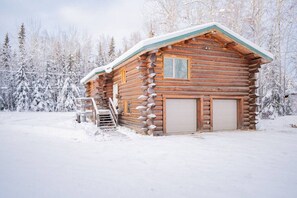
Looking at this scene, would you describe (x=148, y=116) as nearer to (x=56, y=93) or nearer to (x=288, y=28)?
(x=288, y=28)

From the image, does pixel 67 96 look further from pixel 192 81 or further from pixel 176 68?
pixel 192 81

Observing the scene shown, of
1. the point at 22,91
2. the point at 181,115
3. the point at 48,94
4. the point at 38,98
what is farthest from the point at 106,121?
the point at 22,91

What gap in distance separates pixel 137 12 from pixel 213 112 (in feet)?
55.4

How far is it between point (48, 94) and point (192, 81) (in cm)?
3292

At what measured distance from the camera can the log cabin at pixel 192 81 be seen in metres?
11.6

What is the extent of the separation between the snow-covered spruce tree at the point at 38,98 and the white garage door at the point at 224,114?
32737 millimetres

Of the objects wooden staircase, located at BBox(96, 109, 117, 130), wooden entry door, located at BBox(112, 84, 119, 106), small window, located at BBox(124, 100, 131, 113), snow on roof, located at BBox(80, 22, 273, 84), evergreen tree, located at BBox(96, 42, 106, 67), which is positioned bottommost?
wooden staircase, located at BBox(96, 109, 117, 130)

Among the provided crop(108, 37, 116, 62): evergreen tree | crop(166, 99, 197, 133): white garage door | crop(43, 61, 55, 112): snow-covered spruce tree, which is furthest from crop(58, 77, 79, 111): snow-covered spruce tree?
crop(166, 99, 197, 133): white garage door

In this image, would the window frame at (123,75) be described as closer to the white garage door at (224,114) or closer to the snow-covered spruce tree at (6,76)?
the white garage door at (224,114)

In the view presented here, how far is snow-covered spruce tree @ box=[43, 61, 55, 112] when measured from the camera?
38.4m

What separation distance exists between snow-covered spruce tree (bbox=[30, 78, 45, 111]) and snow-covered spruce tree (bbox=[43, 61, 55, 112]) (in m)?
0.63

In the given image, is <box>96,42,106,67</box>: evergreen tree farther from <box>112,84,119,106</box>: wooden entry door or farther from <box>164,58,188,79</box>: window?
<box>164,58,188,79</box>: window

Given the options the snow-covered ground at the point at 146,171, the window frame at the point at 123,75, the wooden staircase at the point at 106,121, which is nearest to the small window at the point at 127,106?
the wooden staircase at the point at 106,121

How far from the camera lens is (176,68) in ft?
40.4
